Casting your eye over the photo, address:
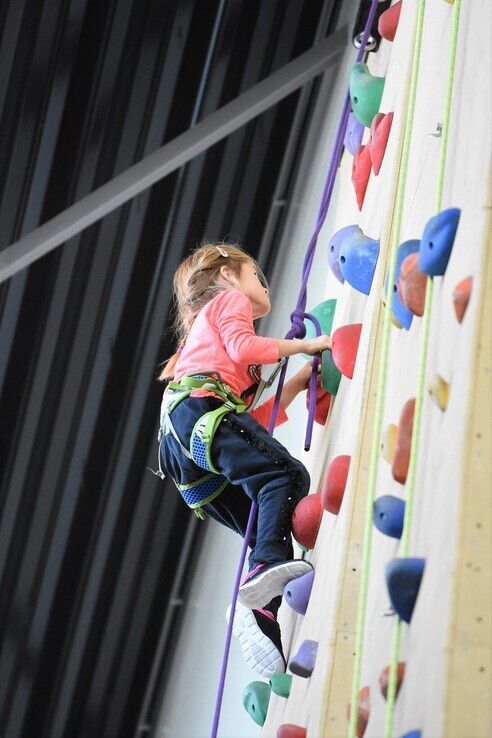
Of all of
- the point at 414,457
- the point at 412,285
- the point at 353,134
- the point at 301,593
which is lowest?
the point at 301,593

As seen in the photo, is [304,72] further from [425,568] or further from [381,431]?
[425,568]

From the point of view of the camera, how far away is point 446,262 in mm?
1719

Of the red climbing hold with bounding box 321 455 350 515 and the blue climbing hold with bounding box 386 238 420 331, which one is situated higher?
the blue climbing hold with bounding box 386 238 420 331

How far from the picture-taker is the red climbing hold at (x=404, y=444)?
1.76 m

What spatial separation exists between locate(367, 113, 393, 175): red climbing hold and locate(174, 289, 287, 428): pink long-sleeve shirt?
411 mm

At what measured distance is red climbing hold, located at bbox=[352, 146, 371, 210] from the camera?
2850 millimetres

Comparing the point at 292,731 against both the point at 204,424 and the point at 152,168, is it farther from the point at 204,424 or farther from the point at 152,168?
the point at 152,168

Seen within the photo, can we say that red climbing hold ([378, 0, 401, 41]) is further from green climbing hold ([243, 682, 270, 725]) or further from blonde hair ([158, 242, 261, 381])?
green climbing hold ([243, 682, 270, 725])

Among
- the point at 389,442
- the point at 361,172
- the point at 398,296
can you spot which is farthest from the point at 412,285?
the point at 361,172

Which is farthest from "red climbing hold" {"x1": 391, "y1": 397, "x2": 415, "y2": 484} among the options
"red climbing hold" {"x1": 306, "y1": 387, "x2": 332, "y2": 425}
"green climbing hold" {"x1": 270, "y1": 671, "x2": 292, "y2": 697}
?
"red climbing hold" {"x1": 306, "y1": 387, "x2": 332, "y2": 425}

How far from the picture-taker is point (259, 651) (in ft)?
8.24

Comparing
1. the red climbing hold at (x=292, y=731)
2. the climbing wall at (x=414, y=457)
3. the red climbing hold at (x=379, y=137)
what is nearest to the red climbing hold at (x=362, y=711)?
the climbing wall at (x=414, y=457)

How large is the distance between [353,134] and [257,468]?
95 centimetres

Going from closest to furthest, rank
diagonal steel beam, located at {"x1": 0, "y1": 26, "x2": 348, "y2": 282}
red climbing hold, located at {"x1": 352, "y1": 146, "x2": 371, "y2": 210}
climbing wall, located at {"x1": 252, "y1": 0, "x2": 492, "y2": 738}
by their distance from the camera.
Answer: climbing wall, located at {"x1": 252, "y1": 0, "x2": 492, "y2": 738} → red climbing hold, located at {"x1": 352, "y1": 146, "x2": 371, "y2": 210} → diagonal steel beam, located at {"x1": 0, "y1": 26, "x2": 348, "y2": 282}
